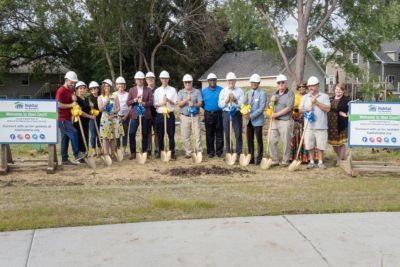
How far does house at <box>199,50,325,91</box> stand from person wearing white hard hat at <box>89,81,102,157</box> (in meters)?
33.3

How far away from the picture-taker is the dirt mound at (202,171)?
385 inches

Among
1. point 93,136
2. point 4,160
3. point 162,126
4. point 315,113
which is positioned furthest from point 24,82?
point 315,113

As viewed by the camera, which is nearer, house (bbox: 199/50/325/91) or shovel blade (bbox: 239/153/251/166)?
shovel blade (bbox: 239/153/251/166)

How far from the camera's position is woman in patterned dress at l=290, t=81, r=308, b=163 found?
1077 centimetres

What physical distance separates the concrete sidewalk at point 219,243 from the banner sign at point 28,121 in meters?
4.59

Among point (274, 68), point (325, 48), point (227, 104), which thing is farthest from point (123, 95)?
point (274, 68)

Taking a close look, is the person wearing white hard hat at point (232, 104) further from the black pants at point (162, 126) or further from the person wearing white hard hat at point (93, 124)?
the person wearing white hard hat at point (93, 124)

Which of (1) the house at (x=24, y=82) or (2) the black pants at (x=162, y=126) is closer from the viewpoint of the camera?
(2) the black pants at (x=162, y=126)

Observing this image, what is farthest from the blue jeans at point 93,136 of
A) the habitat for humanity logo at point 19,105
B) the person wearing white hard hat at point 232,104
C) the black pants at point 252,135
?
the black pants at point 252,135

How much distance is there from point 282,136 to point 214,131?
6.14ft

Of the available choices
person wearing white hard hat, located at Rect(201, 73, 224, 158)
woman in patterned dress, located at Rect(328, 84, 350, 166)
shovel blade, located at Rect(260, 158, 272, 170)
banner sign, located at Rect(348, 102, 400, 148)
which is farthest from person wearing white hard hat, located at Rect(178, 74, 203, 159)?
banner sign, located at Rect(348, 102, 400, 148)

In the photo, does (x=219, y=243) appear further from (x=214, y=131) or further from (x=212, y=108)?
(x=214, y=131)

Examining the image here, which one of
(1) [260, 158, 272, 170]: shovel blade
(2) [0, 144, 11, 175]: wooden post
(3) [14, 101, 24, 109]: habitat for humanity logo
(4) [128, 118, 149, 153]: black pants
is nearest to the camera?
(2) [0, 144, 11, 175]: wooden post

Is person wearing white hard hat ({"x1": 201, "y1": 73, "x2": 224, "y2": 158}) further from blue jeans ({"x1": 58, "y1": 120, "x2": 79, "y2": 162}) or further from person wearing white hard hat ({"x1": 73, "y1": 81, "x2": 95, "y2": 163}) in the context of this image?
blue jeans ({"x1": 58, "y1": 120, "x2": 79, "y2": 162})
